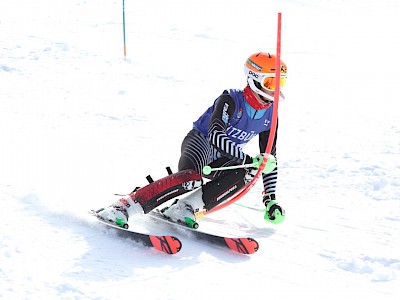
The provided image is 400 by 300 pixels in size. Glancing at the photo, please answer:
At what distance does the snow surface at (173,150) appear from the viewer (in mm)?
3930

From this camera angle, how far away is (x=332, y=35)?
633 inches

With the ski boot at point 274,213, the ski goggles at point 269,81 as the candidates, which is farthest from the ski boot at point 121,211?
the ski goggles at point 269,81

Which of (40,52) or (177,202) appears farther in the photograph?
(40,52)

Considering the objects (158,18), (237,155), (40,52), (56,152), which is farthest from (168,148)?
(158,18)

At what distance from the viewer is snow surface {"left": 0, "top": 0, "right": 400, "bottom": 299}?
393 centimetres

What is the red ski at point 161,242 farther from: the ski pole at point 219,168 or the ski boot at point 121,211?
the ski pole at point 219,168

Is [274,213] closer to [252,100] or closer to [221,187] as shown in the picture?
[221,187]

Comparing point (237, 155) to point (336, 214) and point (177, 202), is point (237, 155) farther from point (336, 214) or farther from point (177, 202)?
point (336, 214)

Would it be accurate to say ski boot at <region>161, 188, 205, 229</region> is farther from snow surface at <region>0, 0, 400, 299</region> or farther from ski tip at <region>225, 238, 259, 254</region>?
ski tip at <region>225, 238, 259, 254</region>

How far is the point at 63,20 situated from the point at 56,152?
29.0 ft

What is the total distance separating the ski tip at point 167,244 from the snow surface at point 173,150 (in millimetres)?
56

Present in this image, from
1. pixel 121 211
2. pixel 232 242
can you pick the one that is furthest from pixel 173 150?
pixel 232 242

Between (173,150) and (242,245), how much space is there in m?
3.03

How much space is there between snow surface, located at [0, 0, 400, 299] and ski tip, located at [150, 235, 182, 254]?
56 millimetres
